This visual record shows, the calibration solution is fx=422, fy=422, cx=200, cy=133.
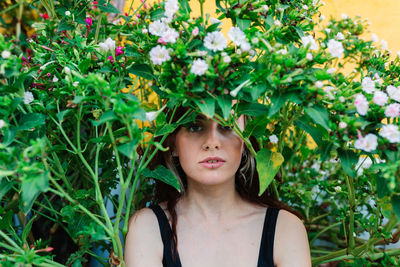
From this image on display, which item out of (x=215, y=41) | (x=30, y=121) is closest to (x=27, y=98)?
(x=30, y=121)

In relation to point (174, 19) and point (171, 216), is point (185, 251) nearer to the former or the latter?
point (171, 216)

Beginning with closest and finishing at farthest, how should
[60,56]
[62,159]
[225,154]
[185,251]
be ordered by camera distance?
[60,56] < [225,154] < [185,251] < [62,159]

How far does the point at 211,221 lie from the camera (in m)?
1.69

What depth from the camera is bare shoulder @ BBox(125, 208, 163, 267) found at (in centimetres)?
156

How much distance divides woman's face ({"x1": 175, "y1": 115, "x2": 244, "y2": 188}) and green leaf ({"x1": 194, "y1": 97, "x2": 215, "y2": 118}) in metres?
0.37

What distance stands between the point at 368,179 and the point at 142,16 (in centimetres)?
112

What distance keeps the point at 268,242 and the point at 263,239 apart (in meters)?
0.02

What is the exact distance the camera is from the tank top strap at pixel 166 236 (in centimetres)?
160

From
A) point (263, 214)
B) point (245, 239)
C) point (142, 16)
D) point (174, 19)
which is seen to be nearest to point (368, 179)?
point (263, 214)

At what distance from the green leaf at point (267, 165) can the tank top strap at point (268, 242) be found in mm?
412

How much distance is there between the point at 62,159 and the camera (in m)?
1.73

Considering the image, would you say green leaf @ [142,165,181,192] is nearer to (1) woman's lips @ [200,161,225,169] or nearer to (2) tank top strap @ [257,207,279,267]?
(1) woman's lips @ [200,161,225,169]

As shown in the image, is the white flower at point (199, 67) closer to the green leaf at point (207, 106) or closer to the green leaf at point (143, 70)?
the green leaf at point (207, 106)

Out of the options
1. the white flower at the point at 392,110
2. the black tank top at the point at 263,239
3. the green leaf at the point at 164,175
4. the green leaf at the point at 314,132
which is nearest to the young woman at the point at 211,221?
the black tank top at the point at 263,239
